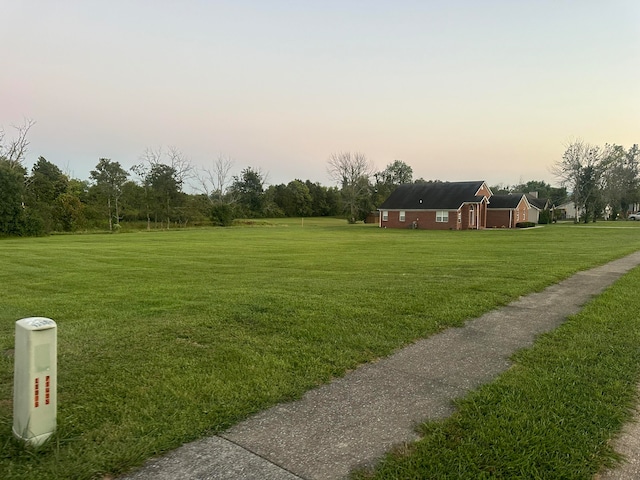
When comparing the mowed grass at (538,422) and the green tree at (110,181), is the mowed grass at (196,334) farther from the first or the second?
the green tree at (110,181)

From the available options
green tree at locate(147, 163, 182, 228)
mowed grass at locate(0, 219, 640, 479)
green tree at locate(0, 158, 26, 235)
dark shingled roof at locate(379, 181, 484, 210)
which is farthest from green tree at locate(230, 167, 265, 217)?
mowed grass at locate(0, 219, 640, 479)

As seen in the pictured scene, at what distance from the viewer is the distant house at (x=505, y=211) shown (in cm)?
4564

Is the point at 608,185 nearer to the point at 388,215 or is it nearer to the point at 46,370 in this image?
the point at 388,215

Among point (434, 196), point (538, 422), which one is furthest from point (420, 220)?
point (538, 422)

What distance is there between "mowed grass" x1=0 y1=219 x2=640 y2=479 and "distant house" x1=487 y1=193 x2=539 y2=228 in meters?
37.5

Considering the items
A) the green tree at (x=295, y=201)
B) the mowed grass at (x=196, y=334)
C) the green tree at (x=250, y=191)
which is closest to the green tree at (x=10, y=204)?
the mowed grass at (x=196, y=334)

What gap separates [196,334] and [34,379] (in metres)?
2.61

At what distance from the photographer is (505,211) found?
45.9 m

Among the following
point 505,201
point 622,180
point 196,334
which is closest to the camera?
point 196,334

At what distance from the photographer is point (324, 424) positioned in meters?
2.91

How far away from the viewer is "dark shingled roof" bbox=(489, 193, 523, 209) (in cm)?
4612

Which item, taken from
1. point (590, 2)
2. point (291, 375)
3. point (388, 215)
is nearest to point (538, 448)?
point (291, 375)

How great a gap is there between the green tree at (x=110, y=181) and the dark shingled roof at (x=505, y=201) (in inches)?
1749

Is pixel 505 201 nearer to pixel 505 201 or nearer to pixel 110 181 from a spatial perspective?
pixel 505 201
